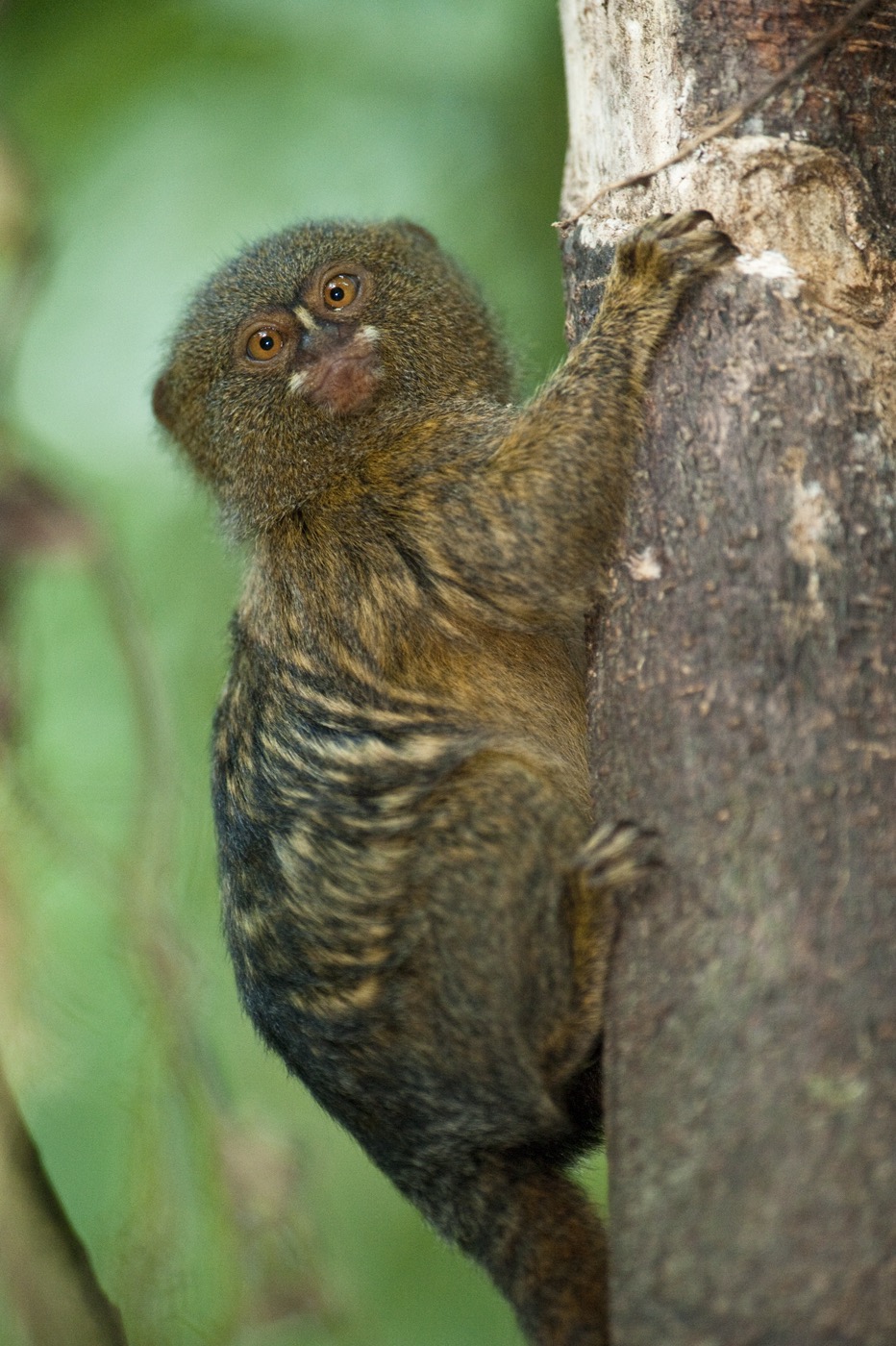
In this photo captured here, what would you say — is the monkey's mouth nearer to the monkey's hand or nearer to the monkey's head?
the monkey's head

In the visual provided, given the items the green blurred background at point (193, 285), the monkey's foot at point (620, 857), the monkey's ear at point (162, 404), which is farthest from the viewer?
the green blurred background at point (193, 285)

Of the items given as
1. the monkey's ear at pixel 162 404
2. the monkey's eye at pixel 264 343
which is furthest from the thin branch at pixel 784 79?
the monkey's ear at pixel 162 404

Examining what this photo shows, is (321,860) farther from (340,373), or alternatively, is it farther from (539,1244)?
(340,373)

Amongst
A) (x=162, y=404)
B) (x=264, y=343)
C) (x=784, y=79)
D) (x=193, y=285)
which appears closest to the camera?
(x=784, y=79)

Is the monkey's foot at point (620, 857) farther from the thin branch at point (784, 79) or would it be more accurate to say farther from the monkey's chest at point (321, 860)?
the thin branch at point (784, 79)

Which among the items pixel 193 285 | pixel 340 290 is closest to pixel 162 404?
pixel 193 285

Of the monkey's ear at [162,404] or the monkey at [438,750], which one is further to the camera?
the monkey's ear at [162,404]
